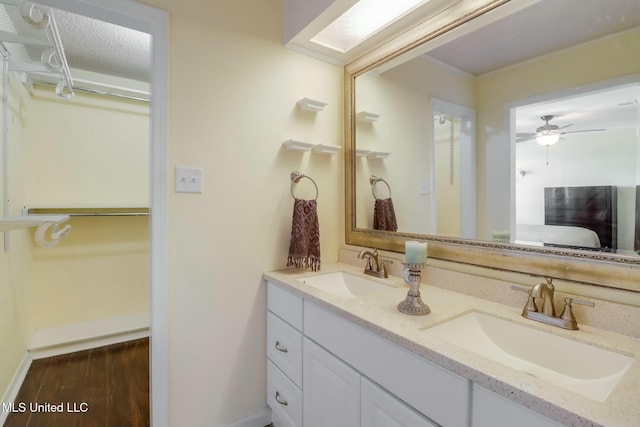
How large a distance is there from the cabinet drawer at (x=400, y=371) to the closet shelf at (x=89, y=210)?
2.07 metres

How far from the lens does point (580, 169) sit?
0.94 metres

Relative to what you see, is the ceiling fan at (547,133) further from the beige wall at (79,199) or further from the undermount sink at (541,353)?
the beige wall at (79,199)

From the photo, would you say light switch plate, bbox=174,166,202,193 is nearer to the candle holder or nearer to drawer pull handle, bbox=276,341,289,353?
drawer pull handle, bbox=276,341,289,353

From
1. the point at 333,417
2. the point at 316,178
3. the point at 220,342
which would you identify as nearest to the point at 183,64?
the point at 316,178

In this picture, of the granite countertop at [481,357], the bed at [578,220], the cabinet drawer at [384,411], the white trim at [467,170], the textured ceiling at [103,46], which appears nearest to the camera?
the granite countertop at [481,357]

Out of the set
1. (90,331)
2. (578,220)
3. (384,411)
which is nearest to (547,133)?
(578,220)

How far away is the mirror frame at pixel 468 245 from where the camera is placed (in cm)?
88

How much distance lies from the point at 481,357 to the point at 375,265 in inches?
32.4

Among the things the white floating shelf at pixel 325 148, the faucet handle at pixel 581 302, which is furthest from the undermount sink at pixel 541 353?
the white floating shelf at pixel 325 148

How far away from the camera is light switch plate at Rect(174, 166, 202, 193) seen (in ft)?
4.28

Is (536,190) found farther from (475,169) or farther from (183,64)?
(183,64)

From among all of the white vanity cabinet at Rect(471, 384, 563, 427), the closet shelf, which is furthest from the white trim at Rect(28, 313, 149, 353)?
the white vanity cabinet at Rect(471, 384, 563, 427)

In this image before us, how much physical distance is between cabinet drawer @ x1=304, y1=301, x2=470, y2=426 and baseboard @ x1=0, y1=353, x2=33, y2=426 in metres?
1.85

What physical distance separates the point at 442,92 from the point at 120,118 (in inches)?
101
